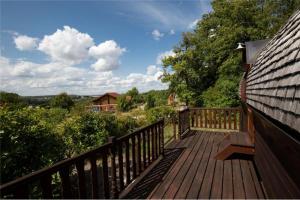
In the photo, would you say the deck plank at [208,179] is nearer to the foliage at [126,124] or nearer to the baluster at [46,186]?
the baluster at [46,186]

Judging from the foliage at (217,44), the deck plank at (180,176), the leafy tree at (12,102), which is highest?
the foliage at (217,44)

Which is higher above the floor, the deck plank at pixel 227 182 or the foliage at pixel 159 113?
the foliage at pixel 159 113

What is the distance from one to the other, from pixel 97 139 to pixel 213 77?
48.5 feet

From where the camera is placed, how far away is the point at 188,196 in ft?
9.66

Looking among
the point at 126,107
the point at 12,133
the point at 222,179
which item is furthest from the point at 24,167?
the point at 126,107

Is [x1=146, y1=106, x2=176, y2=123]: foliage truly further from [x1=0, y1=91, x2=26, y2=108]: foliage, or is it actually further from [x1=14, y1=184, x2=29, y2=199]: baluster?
[x1=14, y1=184, x2=29, y2=199]: baluster

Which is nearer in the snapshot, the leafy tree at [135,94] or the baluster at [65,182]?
the baluster at [65,182]

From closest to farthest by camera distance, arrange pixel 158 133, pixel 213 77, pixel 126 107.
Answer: pixel 158 133
pixel 213 77
pixel 126 107

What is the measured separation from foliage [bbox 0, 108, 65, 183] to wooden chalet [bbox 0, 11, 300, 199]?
34cm

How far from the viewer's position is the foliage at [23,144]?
293 centimetres

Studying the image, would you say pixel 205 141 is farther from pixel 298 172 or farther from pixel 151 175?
pixel 298 172

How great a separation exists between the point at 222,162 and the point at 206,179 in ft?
3.45

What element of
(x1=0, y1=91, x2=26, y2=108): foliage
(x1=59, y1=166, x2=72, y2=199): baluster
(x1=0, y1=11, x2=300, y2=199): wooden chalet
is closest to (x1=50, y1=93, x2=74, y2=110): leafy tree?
(x1=0, y1=91, x2=26, y2=108): foliage

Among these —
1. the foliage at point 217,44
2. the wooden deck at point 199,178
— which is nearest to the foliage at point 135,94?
the foliage at point 217,44
